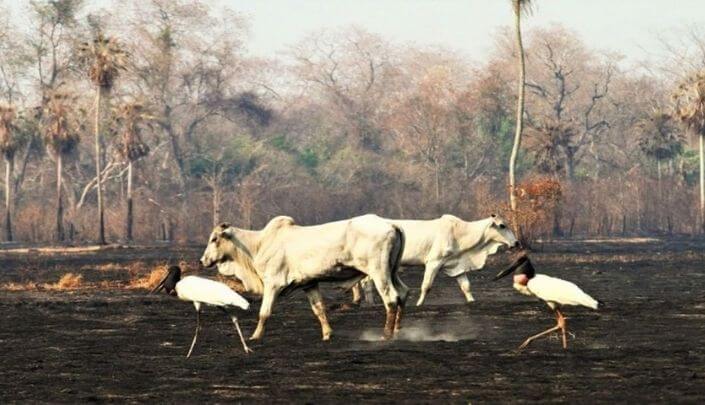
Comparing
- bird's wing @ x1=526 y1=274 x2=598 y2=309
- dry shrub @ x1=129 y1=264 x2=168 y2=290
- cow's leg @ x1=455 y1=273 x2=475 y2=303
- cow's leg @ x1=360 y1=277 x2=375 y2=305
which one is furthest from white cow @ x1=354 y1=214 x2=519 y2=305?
dry shrub @ x1=129 y1=264 x2=168 y2=290

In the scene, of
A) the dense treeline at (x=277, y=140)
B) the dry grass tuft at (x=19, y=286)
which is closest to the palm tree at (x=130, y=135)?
the dense treeline at (x=277, y=140)

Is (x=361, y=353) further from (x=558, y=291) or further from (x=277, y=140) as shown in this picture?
(x=277, y=140)

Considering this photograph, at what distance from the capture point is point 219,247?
69.8ft

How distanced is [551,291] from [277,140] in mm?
85365

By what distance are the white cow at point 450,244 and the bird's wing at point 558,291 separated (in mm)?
8188

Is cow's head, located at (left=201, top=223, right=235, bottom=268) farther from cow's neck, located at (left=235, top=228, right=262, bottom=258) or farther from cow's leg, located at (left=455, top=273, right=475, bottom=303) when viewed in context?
cow's leg, located at (left=455, top=273, right=475, bottom=303)

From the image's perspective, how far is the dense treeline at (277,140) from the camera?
8225cm

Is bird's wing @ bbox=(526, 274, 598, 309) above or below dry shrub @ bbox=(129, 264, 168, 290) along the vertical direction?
above

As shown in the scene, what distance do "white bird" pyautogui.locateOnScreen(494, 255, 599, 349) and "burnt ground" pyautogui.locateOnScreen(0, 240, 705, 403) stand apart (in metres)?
0.40

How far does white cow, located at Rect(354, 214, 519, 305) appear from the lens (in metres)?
27.2

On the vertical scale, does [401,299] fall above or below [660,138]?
below

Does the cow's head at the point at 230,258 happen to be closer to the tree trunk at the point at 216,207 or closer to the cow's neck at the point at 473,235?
the cow's neck at the point at 473,235

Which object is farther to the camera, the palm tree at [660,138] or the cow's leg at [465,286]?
the palm tree at [660,138]

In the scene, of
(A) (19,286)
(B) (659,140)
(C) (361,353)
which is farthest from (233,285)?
(B) (659,140)
